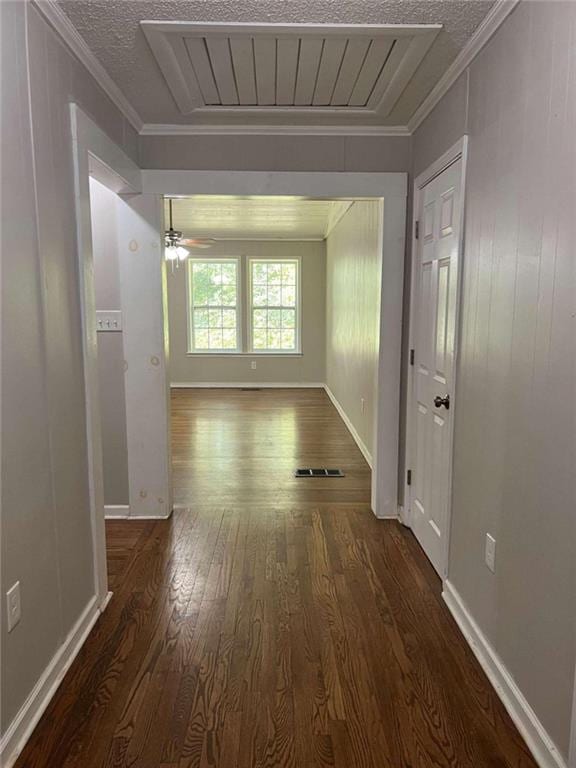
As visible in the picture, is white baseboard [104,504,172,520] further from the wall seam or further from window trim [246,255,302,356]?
window trim [246,255,302,356]

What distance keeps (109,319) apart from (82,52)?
4.92 ft

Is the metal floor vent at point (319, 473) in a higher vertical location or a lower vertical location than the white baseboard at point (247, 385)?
lower

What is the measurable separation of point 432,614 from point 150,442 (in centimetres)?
194

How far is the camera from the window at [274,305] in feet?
29.1

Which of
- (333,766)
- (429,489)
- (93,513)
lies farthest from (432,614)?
(93,513)

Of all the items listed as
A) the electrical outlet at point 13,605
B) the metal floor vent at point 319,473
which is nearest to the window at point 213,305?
the metal floor vent at point 319,473

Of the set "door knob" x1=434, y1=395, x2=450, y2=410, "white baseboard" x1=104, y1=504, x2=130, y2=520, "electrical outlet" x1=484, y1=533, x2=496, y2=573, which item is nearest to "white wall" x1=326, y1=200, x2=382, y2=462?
"door knob" x1=434, y1=395, x2=450, y2=410

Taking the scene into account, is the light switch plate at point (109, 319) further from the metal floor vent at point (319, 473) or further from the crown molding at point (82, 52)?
the metal floor vent at point (319, 473)

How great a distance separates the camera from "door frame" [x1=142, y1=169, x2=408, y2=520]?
123 inches

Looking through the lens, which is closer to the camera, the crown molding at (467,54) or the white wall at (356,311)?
the crown molding at (467,54)

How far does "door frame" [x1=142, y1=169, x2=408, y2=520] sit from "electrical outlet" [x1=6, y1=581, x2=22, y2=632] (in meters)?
2.29

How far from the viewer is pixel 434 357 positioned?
2756 mm

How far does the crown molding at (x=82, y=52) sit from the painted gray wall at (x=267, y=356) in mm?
5903

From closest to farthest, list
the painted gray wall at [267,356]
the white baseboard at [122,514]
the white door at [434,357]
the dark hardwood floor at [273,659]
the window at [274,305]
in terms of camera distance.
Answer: the dark hardwood floor at [273,659]
the white door at [434,357]
the white baseboard at [122,514]
the painted gray wall at [267,356]
the window at [274,305]
